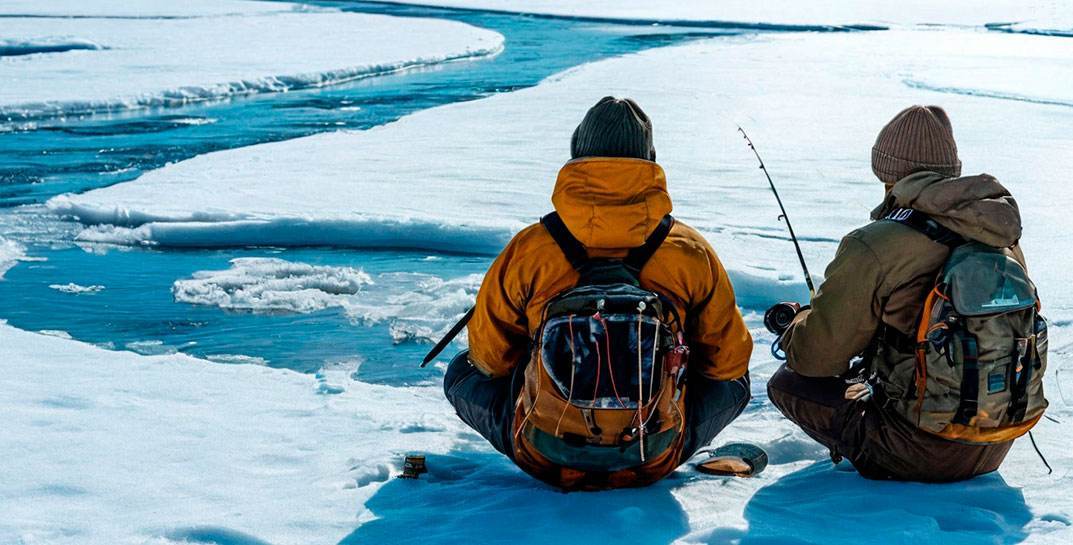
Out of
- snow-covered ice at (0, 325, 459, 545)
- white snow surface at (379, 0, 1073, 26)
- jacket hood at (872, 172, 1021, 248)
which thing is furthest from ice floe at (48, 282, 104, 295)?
white snow surface at (379, 0, 1073, 26)

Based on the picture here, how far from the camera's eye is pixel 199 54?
18062 millimetres

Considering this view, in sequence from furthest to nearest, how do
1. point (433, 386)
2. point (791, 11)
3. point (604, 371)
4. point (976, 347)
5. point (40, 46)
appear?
point (791, 11), point (40, 46), point (433, 386), point (976, 347), point (604, 371)

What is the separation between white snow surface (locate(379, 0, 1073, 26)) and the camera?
24438 mm

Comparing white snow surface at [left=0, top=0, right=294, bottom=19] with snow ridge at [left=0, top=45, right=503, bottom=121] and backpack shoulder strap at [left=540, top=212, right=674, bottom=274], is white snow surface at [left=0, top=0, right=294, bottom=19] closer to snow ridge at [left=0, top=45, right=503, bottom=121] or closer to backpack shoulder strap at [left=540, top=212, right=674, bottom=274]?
snow ridge at [left=0, top=45, right=503, bottom=121]

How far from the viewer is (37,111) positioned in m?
12.4

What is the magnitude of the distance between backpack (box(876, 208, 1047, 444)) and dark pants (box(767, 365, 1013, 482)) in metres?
0.07

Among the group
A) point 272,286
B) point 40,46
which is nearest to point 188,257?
point 272,286

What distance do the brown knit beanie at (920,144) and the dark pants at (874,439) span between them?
1.99 feet

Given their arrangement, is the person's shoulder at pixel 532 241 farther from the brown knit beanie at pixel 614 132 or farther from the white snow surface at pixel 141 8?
the white snow surface at pixel 141 8

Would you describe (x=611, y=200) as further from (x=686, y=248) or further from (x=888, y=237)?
(x=888, y=237)

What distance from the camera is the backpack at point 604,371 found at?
246 centimetres

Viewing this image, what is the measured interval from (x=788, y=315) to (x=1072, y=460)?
0.89 m

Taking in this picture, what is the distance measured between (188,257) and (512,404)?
A: 4.07 meters

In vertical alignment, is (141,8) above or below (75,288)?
above
